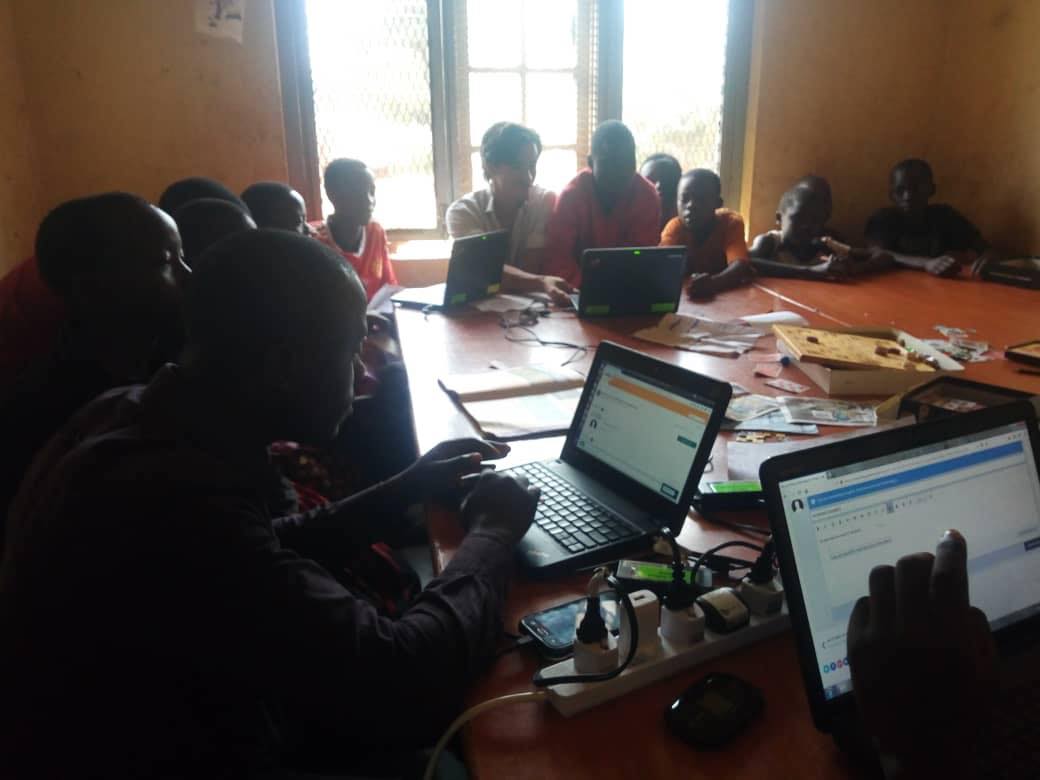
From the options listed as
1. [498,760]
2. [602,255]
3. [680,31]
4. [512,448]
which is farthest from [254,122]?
[498,760]

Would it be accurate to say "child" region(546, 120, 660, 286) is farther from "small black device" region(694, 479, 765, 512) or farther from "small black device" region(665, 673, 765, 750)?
"small black device" region(665, 673, 765, 750)

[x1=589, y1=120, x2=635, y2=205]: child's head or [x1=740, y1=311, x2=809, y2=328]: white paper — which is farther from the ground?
[x1=589, y1=120, x2=635, y2=205]: child's head

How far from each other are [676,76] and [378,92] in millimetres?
1562

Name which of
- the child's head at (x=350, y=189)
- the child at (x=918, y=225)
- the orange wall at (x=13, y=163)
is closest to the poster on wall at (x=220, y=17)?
the orange wall at (x=13, y=163)

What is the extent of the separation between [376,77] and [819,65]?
2327 millimetres

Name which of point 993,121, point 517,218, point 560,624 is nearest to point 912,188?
point 993,121

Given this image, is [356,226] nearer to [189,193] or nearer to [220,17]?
[189,193]

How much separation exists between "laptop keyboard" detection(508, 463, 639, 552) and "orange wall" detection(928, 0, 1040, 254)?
3.73m

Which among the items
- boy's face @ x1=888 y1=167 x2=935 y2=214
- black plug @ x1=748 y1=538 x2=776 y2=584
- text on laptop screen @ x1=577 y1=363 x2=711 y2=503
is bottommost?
black plug @ x1=748 y1=538 x2=776 y2=584

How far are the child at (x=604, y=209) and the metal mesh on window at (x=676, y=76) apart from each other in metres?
0.96

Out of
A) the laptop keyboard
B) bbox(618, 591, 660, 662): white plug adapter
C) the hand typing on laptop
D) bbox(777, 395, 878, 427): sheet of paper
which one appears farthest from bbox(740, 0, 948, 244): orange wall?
the hand typing on laptop

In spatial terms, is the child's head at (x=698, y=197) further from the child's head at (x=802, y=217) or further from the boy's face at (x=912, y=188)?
the boy's face at (x=912, y=188)

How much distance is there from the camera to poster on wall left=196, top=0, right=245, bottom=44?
3211mm

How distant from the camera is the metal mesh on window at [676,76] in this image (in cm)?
390
